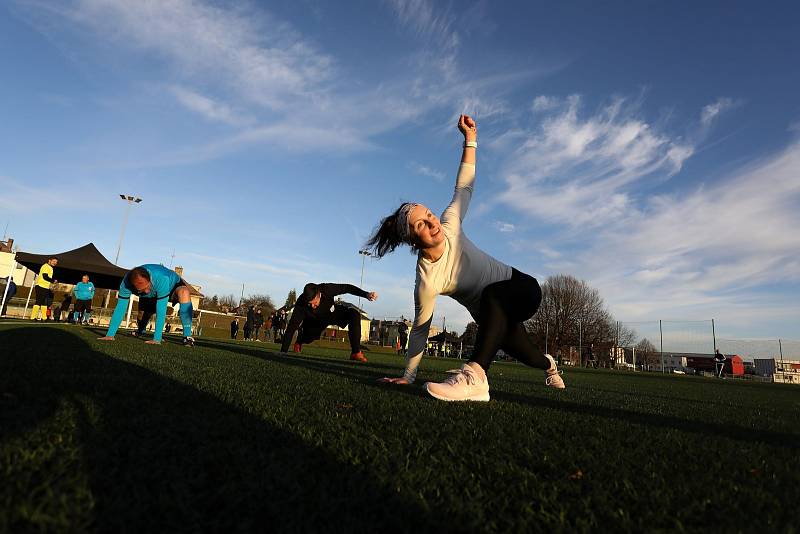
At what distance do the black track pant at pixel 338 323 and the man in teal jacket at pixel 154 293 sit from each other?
7.64ft

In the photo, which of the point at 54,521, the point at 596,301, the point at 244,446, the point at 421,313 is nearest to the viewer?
the point at 54,521

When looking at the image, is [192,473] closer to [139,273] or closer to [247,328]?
[139,273]

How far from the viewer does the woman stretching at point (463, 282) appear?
10.5 feet

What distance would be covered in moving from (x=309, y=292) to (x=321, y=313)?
62cm

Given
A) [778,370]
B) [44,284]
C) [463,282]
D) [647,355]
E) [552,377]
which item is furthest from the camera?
[647,355]

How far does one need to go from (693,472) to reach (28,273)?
80668 mm

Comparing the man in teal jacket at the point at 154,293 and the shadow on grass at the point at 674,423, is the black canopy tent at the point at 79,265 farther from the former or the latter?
the shadow on grass at the point at 674,423

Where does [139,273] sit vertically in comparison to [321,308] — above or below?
above

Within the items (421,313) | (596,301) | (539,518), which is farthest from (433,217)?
(596,301)

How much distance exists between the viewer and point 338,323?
9367 millimetres

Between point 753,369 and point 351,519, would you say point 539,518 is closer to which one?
point 351,519

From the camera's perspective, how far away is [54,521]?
89 centimetres

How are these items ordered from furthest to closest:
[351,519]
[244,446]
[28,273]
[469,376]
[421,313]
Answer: [28,273], [421,313], [469,376], [244,446], [351,519]

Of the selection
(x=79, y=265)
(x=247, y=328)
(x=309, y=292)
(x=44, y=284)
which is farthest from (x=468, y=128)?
(x=247, y=328)
